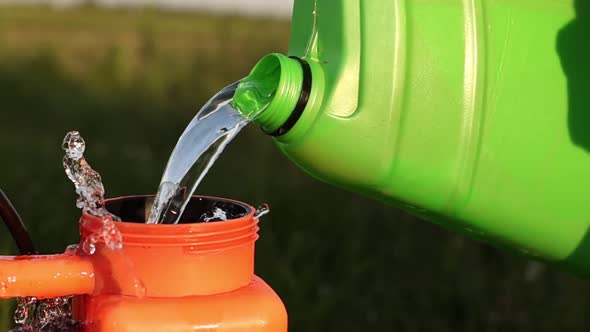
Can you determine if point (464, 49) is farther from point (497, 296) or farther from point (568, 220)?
point (497, 296)

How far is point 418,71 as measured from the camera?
4.42ft

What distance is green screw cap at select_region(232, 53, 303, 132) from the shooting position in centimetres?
126

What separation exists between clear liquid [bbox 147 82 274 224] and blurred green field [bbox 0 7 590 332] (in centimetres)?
87

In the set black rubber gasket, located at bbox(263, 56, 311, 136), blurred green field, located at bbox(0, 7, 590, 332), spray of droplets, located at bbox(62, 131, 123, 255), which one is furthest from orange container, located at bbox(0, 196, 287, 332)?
blurred green field, located at bbox(0, 7, 590, 332)

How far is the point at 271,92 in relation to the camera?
4.33 feet

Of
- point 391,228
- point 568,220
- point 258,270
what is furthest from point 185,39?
point 568,220

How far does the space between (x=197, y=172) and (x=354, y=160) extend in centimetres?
20

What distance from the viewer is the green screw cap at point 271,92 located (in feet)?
4.13

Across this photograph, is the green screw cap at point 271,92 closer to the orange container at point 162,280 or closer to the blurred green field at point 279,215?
the orange container at point 162,280

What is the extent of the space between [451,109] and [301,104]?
0.22m

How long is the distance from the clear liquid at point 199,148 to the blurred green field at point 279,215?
869 mm

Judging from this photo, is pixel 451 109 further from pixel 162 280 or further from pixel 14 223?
pixel 14 223

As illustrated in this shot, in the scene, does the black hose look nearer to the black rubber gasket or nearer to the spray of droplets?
the spray of droplets

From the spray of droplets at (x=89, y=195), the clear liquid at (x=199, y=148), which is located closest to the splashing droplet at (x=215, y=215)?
the clear liquid at (x=199, y=148)
